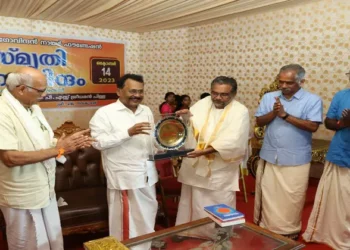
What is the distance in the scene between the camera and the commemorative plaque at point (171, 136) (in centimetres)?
275

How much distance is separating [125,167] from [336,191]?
1.81 meters

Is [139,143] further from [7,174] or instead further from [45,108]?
[45,108]

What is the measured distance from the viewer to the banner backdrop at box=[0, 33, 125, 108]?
4.57 meters

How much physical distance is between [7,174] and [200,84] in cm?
436

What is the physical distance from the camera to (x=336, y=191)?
2945 millimetres

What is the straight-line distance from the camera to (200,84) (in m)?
6.09

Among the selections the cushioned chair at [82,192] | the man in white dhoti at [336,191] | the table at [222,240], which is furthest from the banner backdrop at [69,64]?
the man in white dhoti at [336,191]

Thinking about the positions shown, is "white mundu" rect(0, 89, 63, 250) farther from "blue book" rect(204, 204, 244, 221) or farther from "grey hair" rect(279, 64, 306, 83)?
"grey hair" rect(279, 64, 306, 83)

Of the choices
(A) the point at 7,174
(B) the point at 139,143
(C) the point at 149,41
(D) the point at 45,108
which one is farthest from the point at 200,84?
(A) the point at 7,174

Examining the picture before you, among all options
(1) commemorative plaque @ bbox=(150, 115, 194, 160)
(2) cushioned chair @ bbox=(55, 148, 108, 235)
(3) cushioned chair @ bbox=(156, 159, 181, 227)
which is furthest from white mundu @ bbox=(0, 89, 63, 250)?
→ (3) cushioned chair @ bbox=(156, 159, 181, 227)

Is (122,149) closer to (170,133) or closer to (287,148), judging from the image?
(170,133)

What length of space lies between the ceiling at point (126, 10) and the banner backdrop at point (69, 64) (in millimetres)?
337

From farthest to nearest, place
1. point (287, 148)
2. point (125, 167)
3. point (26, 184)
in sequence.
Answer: point (287, 148) < point (125, 167) < point (26, 184)

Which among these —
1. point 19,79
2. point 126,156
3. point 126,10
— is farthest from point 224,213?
point 126,10
